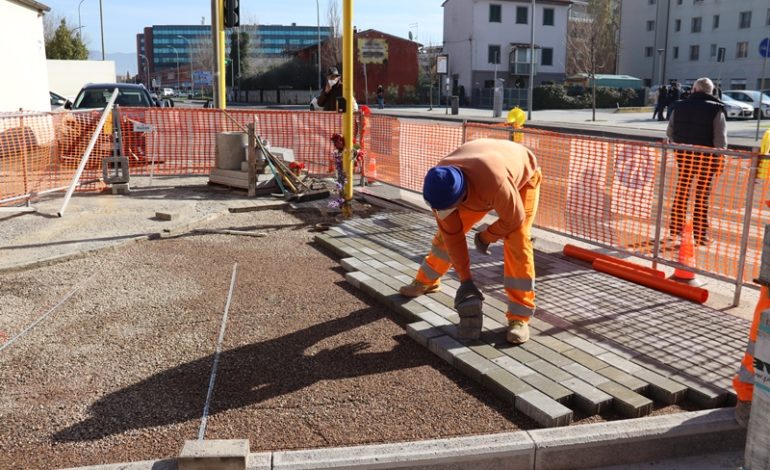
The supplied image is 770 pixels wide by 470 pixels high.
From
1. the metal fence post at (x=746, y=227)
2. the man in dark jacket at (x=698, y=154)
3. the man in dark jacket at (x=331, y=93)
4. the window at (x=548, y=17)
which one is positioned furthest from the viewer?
the window at (x=548, y=17)

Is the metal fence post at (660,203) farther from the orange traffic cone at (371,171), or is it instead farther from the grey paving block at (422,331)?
the orange traffic cone at (371,171)

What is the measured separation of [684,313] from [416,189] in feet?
20.0

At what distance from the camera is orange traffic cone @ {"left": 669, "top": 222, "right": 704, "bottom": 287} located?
6562 millimetres

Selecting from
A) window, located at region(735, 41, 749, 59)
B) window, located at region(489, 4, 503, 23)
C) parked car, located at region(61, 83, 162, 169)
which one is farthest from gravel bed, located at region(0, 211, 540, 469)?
window, located at region(735, 41, 749, 59)

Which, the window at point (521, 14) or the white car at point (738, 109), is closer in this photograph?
the white car at point (738, 109)

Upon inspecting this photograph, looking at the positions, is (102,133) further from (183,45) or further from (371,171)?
(183,45)

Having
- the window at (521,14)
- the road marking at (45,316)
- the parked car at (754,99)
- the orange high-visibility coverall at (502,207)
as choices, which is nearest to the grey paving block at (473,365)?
the orange high-visibility coverall at (502,207)

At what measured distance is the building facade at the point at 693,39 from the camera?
56.0 m

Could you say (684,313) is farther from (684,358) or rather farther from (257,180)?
(257,180)

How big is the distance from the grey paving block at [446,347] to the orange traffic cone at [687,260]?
2831mm

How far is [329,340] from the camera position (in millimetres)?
5156

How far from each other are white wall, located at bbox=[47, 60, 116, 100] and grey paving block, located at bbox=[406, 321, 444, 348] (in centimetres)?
4125

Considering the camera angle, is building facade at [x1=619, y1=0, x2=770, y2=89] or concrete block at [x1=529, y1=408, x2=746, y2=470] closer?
concrete block at [x1=529, y1=408, x2=746, y2=470]

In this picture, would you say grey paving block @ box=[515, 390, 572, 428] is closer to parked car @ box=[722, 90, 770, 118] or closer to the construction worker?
the construction worker
